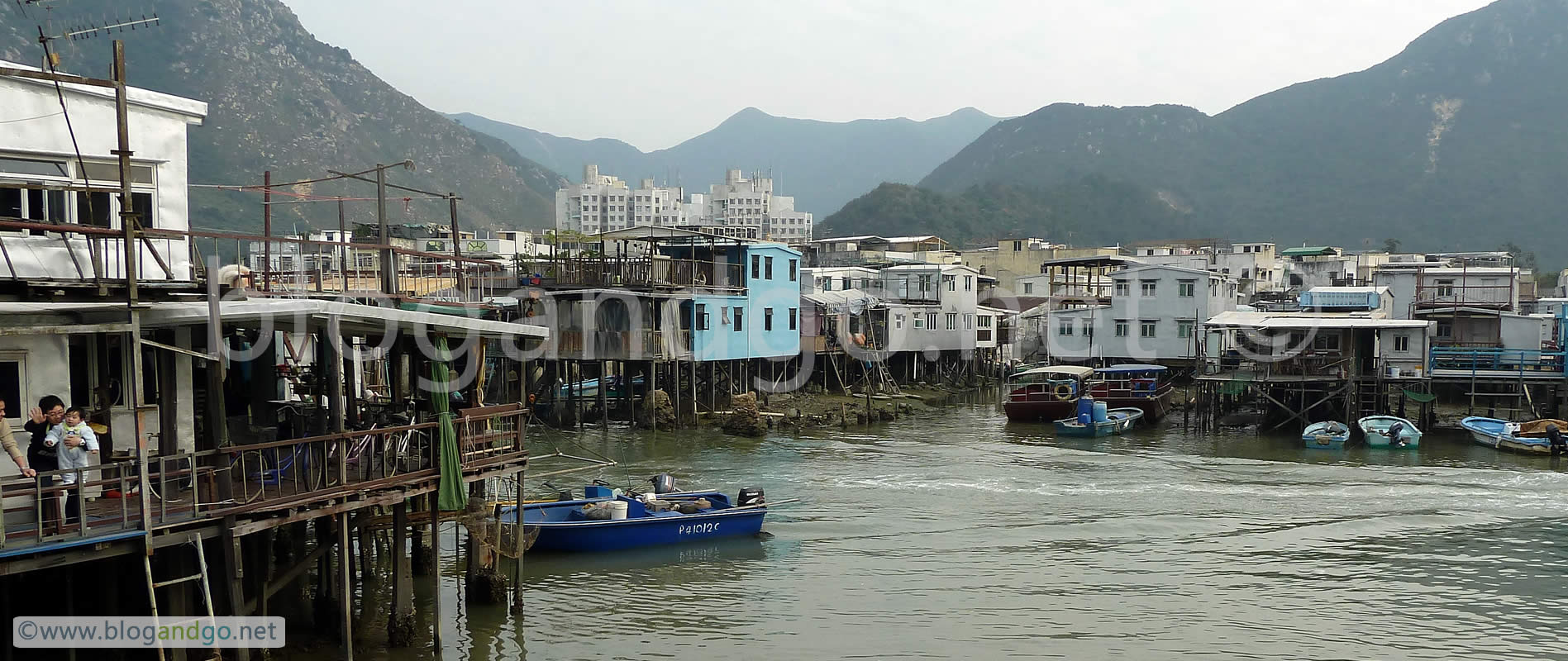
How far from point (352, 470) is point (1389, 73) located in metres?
189

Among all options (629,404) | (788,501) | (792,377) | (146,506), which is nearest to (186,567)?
(146,506)

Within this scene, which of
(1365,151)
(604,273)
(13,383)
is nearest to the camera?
(13,383)

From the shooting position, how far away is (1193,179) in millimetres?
158875

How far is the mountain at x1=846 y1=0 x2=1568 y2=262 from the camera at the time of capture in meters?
132

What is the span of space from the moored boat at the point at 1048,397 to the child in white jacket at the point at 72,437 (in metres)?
35.7

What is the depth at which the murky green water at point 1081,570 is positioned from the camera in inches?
644

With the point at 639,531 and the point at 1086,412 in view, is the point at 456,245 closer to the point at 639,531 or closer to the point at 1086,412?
the point at 639,531

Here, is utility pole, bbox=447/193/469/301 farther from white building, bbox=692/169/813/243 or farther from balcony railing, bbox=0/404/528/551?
white building, bbox=692/169/813/243

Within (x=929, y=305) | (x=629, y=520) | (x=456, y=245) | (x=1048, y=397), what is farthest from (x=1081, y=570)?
(x=929, y=305)

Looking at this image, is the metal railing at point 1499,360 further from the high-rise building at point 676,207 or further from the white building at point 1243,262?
the high-rise building at point 676,207

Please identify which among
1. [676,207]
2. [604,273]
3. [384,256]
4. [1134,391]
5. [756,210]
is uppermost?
[676,207]

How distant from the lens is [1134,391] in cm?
4256

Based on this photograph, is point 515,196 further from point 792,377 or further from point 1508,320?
point 1508,320

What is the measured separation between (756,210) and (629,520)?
152 metres
